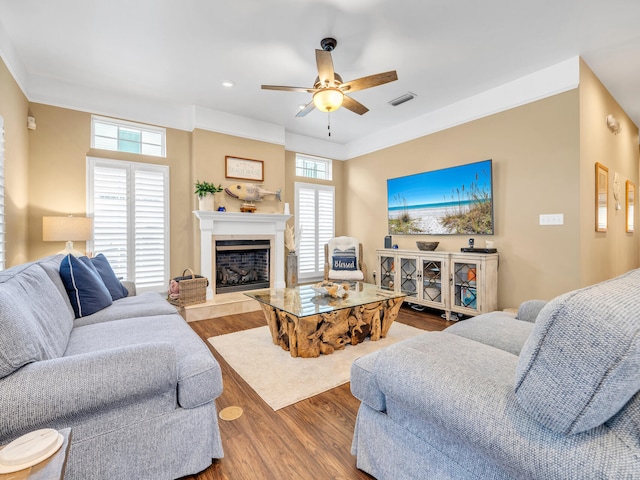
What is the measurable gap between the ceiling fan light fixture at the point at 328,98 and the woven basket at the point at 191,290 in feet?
8.76

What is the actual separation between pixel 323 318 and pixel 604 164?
4.06 metres

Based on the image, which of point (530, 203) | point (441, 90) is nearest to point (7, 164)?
point (441, 90)

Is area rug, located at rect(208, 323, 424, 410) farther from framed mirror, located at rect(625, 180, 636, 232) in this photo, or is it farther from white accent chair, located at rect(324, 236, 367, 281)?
framed mirror, located at rect(625, 180, 636, 232)

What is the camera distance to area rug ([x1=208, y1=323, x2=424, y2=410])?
2.20 meters

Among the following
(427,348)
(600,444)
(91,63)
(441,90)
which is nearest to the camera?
(600,444)

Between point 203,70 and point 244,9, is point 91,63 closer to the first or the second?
point 203,70

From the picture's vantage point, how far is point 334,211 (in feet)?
20.7

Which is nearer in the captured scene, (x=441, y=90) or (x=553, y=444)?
(x=553, y=444)

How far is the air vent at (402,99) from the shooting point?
13.5 ft

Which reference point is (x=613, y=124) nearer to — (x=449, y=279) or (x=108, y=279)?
(x=449, y=279)

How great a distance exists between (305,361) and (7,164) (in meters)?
3.42

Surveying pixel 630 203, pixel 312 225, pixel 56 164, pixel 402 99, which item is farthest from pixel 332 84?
pixel 630 203

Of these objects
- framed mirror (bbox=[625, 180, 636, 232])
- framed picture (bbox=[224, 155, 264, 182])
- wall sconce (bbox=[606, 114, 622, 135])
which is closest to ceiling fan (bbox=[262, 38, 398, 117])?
framed picture (bbox=[224, 155, 264, 182])

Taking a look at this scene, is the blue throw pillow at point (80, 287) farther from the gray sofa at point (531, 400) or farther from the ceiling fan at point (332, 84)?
the ceiling fan at point (332, 84)
